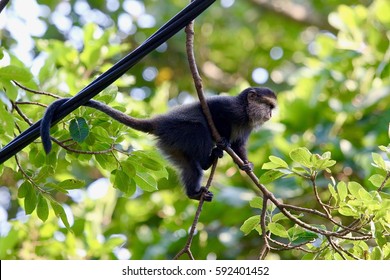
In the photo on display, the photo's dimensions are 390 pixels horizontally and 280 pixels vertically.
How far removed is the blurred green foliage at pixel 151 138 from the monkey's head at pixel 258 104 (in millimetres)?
1016

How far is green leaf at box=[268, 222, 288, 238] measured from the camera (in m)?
4.46

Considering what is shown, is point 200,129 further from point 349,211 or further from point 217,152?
point 349,211

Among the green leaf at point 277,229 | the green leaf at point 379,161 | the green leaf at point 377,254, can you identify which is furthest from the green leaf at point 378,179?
the green leaf at point 277,229

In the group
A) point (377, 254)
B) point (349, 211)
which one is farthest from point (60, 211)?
point (377, 254)

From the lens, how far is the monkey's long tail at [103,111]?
164 inches

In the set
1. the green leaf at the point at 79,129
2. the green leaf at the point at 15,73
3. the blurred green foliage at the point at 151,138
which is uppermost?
the green leaf at the point at 15,73

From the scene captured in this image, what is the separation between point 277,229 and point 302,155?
1.90 ft

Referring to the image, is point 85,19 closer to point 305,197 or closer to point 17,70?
point 305,197

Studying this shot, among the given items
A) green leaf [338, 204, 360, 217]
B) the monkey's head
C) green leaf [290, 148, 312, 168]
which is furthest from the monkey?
green leaf [338, 204, 360, 217]

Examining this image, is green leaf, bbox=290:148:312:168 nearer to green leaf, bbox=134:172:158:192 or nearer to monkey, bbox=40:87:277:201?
green leaf, bbox=134:172:158:192

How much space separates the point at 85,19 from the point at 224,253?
4908 millimetres

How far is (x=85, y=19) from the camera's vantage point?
36.2ft

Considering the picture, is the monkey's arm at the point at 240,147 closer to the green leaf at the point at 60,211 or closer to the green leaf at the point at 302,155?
the green leaf at the point at 302,155

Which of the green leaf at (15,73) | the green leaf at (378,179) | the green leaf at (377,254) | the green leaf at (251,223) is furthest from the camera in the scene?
the green leaf at (251,223)
